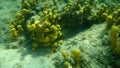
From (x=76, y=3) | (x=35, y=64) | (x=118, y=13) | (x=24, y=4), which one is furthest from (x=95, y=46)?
(x=24, y=4)

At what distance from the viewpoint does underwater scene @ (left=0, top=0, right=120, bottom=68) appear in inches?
135

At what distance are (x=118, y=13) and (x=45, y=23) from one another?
1739mm

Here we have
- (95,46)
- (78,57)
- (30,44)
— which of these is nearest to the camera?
(78,57)

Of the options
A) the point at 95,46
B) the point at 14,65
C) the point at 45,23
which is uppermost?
the point at 45,23

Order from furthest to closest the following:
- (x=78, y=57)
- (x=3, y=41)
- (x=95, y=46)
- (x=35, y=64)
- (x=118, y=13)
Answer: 1. (x=3, y=41)
2. (x=118, y=13)
3. (x=35, y=64)
4. (x=95, y=46)
5. (x=78, y=57)

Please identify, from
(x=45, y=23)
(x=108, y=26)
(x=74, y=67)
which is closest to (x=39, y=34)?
(x=45, y=23)

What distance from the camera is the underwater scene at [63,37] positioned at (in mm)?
3424

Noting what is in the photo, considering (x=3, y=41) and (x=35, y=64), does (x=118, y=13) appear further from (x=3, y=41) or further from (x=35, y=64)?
(x=3, y=41)

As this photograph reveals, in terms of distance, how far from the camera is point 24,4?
5418 millimetres

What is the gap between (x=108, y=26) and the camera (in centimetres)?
401

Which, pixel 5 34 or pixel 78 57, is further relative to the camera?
pixel 5 34

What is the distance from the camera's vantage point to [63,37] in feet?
15.0

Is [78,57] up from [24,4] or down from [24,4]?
down

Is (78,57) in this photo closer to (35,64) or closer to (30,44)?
(35,64)
